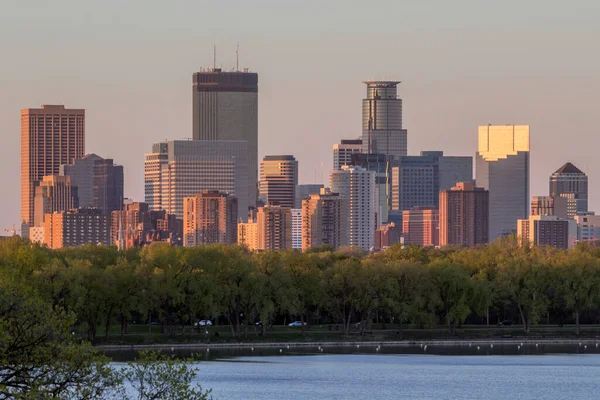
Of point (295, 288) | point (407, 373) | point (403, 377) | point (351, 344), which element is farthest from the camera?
point (295, 288)

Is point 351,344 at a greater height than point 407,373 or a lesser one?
greater

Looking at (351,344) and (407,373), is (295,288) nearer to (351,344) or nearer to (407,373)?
(351,344)

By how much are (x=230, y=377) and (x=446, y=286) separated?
42.1 meters

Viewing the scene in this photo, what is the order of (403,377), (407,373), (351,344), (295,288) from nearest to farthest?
1. (403,377)
2. (407,373)
3. (351,344)
4. (295,288)

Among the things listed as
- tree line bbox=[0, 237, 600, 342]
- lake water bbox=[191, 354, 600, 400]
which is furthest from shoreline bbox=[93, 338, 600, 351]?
lake water bbox=[191, 354, 600, 400]

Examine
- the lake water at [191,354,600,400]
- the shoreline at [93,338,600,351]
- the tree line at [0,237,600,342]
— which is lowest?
the lake water at [191,354,600,400]

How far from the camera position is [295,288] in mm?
127875

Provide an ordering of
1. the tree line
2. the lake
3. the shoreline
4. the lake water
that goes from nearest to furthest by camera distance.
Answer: the lake water < the lake < the shoreline < the tree line

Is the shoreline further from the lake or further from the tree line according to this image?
the tree line

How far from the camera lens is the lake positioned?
86812mm

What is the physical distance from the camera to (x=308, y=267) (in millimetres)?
134750

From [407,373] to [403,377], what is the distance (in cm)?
316

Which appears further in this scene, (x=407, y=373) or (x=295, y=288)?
(x=295, y=288)

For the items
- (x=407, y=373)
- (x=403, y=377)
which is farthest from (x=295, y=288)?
(x=403, y=377)
